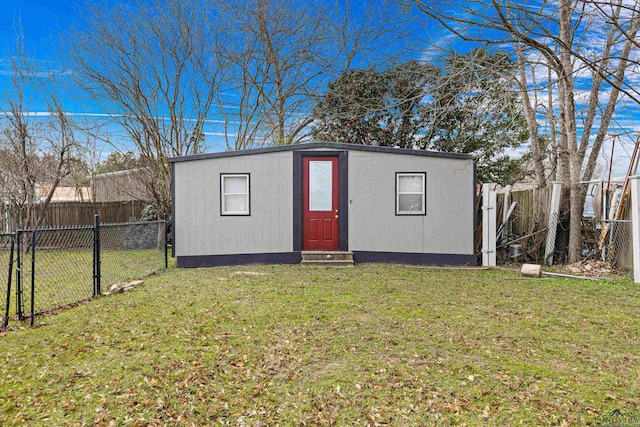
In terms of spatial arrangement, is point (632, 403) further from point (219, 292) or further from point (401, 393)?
point (219, 292)

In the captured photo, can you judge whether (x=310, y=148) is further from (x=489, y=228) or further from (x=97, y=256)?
(x=97, y=256)

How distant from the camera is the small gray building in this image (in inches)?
329

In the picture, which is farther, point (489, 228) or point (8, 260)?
point (489, 228)

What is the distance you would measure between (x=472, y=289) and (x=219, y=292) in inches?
149

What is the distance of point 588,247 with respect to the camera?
827cm

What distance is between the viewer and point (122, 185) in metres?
13.8

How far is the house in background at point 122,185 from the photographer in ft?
44.2

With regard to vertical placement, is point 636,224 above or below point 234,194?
below

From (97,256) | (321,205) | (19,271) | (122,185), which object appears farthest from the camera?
(122,185)

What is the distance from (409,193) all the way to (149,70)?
9.64 meters

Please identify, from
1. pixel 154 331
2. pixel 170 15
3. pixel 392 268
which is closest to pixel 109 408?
pixel 154 331

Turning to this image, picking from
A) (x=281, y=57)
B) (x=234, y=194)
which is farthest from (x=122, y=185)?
(x=234, y=194)

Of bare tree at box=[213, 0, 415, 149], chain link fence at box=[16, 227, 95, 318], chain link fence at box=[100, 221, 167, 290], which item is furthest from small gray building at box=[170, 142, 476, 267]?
bare tree at box=[213, 0, 415, 149]

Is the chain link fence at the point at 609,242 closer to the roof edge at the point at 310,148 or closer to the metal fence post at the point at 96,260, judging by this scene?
the roof edge at the point at 310,148
